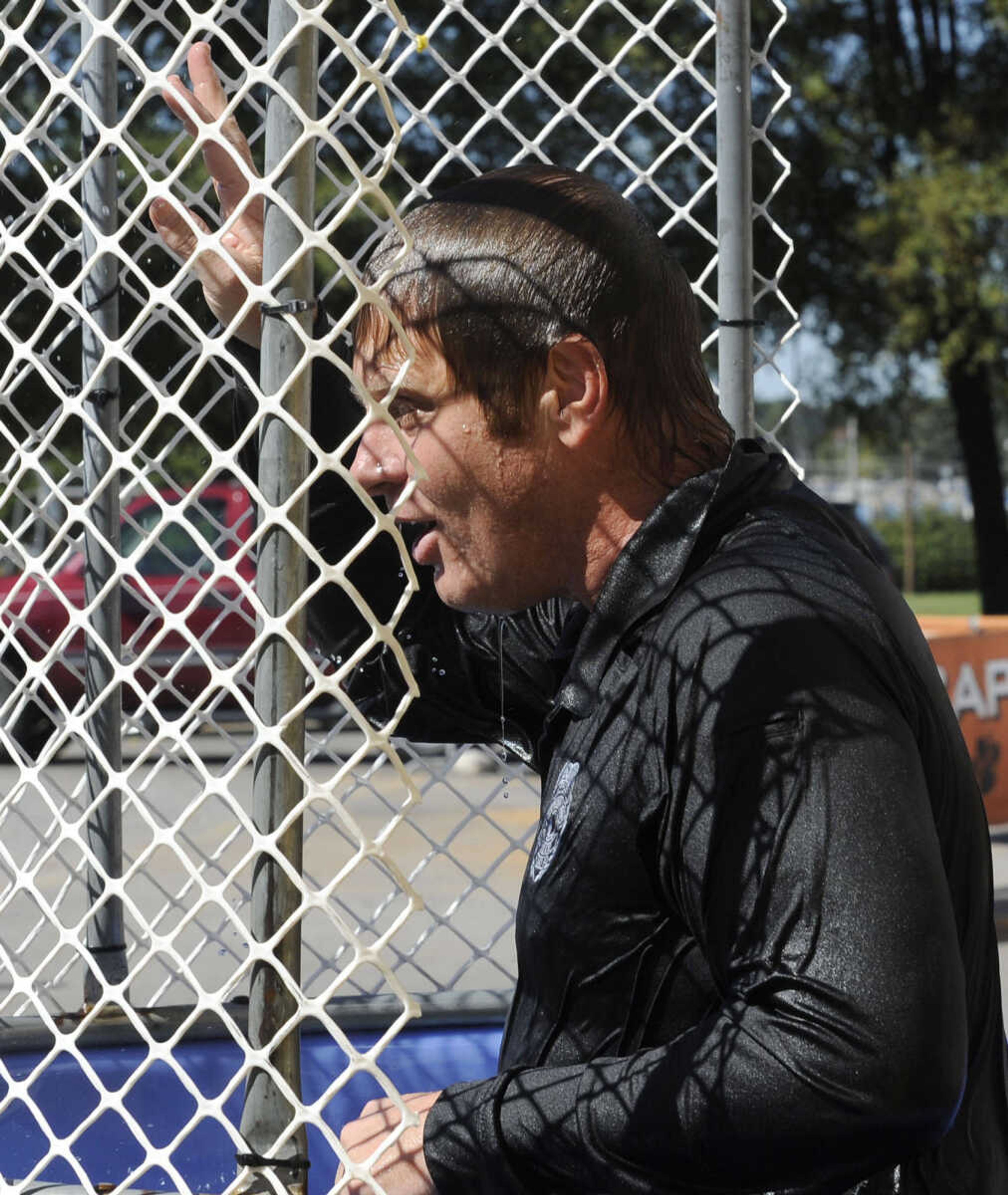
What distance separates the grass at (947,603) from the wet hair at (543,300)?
2041 cm

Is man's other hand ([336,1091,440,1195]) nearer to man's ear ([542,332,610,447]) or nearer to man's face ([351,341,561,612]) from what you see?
man's face ([351,341,561,612])

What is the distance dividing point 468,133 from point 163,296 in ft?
6.07

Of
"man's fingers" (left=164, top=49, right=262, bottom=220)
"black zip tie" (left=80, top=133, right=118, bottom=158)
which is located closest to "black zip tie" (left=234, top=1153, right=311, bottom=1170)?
"man's fingers" (left=164, top=49, right=262, bottom=220)

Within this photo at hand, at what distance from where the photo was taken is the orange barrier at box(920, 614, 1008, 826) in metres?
7.95

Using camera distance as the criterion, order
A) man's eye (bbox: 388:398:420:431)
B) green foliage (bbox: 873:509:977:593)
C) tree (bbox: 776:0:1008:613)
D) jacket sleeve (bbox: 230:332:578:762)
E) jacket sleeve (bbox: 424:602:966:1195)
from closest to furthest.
A: jacket sleeve (bbox: 424:602:966:1195)
man's eye (bbox: 388:398:420:431)
jacket sleeve (bbox: 230:332:578:762)
tree (bbox: 776:0:1008:613)
green foliage (bbox: 873:509:977:593)

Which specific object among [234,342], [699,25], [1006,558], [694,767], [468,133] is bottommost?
[1006,558]

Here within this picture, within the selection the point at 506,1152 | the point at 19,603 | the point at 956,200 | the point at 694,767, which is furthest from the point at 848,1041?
the point at 956,200

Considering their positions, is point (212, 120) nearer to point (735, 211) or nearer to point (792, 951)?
point (792, 951)

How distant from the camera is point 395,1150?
1392mm

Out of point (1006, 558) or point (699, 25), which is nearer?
point (699, 25)

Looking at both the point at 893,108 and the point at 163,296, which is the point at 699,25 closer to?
the point at 893,108

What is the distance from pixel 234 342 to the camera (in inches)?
72.7

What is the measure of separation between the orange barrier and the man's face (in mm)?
6633

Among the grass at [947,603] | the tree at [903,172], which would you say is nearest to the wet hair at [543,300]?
the tree at [903,172]
